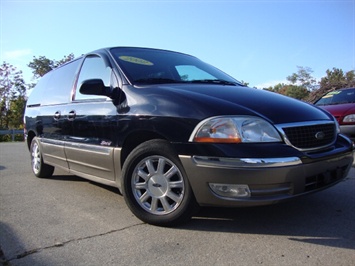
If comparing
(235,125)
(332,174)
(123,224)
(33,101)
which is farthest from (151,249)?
(33,101)

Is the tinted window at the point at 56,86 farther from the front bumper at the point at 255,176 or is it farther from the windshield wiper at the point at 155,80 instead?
the front bumper at the point at 255,176

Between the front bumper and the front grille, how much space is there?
0.16m

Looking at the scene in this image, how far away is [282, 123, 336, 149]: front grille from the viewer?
2756 millimetres

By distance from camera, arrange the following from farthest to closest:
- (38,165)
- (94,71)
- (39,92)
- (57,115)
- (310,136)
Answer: (39,92), (38,165), (57,115), (94,71), (310,136)

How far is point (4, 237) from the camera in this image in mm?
2879

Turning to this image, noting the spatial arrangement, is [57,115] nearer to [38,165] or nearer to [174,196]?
[38,165]

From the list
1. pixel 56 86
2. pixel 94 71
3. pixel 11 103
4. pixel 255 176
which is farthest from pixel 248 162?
pixel 11 103

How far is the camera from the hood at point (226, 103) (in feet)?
9.14

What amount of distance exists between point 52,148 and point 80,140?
Answer: 0.99m

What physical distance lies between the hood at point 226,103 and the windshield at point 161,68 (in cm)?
32

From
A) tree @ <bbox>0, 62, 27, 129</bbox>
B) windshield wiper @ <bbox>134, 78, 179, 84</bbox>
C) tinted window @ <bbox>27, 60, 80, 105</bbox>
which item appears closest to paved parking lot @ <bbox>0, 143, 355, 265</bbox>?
windshield wiper @ <bbox>134, 78, 179, 84</bbox>

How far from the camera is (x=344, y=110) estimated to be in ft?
22.0

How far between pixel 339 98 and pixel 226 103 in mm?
6144

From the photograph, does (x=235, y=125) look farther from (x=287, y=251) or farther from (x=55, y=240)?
(x=55, y=240)
